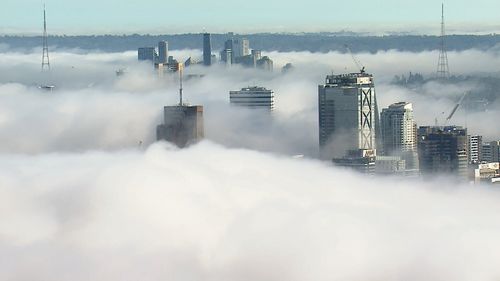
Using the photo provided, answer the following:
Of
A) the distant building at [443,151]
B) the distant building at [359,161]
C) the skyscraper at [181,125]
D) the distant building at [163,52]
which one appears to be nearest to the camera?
the skyscraper at [181,125]

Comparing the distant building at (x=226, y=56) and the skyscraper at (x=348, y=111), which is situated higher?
the distant building at (x=226, y=56)

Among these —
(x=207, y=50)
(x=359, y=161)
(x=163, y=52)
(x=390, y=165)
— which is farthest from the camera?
(x=163, y=52)

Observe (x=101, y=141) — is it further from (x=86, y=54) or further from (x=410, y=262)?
(x=410, y=262)

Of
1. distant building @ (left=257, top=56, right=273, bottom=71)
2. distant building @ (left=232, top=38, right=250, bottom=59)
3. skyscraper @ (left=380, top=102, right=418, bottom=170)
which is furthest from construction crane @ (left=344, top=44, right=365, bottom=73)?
distant building @ (left=232, top=38, right=250, bottom=59)

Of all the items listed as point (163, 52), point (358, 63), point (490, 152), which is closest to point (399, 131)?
point (490, 152)

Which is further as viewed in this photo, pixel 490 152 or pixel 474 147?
pixel 490 152

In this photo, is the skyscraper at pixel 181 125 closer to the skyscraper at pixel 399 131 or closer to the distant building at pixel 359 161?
the distant building at pixel 359 161

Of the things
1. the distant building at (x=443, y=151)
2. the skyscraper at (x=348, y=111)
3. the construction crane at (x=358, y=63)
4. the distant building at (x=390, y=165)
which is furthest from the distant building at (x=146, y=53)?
the distant building at (x=390, y=165)

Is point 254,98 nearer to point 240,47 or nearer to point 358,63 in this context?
point 240,47
